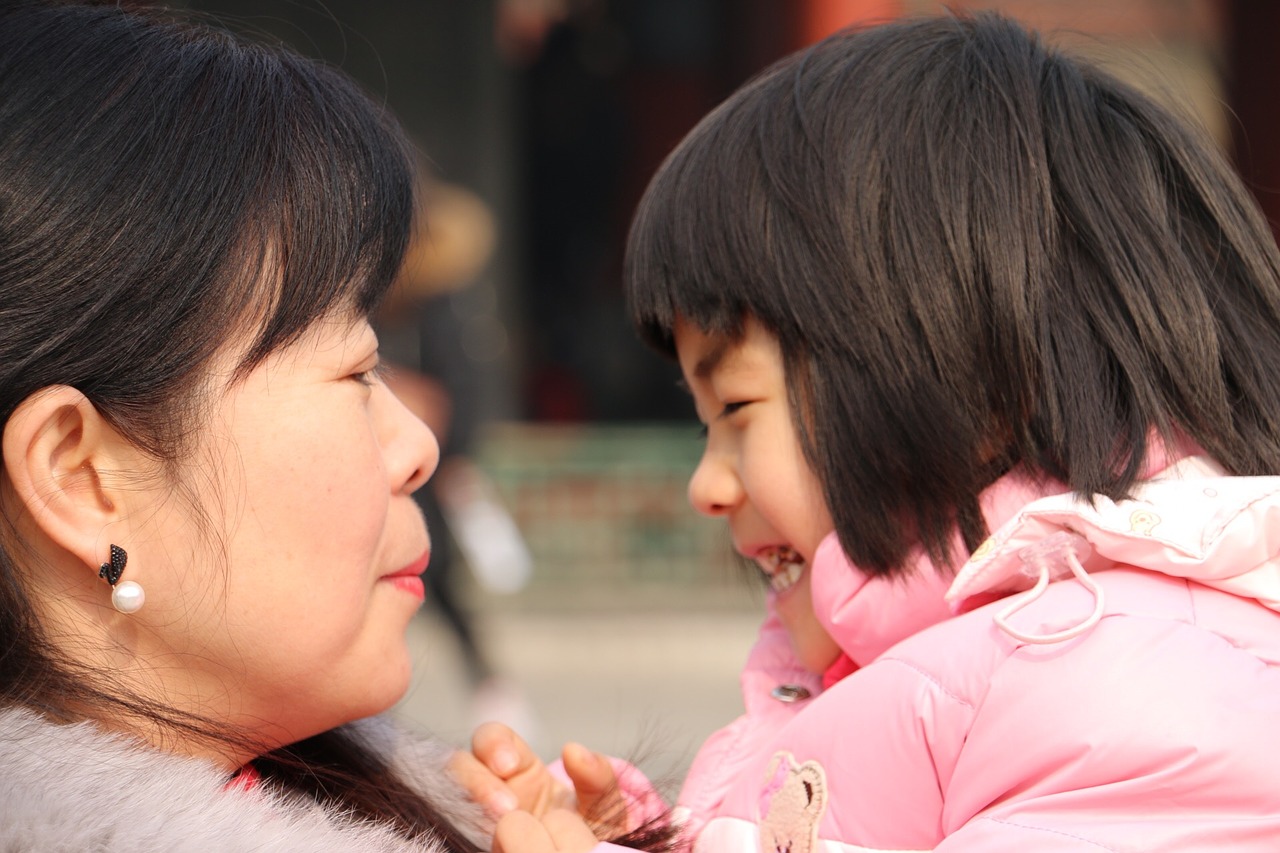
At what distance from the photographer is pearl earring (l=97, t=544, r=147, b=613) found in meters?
1.22

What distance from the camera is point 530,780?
5.51ft

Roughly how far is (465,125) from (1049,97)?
6.04 m

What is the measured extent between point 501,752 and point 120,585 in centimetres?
58

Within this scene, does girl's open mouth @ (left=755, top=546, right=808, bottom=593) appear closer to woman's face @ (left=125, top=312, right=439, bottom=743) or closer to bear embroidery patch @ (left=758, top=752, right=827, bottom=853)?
bear embroidery patch @ (left=758, top=752, right=827, bottom=853)

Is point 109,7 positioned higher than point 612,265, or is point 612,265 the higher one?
point 109,7

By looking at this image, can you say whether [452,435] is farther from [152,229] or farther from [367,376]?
[152,229]

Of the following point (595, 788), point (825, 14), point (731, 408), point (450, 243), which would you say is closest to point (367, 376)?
point (731, 408)

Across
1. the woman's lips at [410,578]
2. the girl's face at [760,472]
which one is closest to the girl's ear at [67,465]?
the woman's lips at [410,578]

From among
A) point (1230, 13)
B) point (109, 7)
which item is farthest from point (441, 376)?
point (109, 7)

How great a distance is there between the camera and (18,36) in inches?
49.9

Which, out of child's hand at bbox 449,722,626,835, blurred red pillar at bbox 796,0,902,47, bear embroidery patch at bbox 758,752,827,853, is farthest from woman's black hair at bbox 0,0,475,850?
blurred red pillar at bbox 796,0,902,47

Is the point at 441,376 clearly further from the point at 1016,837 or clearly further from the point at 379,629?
the point at 1016,837

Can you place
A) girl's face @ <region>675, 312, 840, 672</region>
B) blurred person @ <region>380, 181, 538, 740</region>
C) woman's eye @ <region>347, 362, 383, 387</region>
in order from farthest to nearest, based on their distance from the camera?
1. blurred person @ <region>380, 181, 538, 740</region>
2. girl's face @ <region>675, 312, 840, 672</region>
3. woman's eye @ <region>347, 362, 383, 387</region>

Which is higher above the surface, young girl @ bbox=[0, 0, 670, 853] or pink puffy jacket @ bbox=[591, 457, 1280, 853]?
young girl @ bbox=[0, 0, 670, 853]
